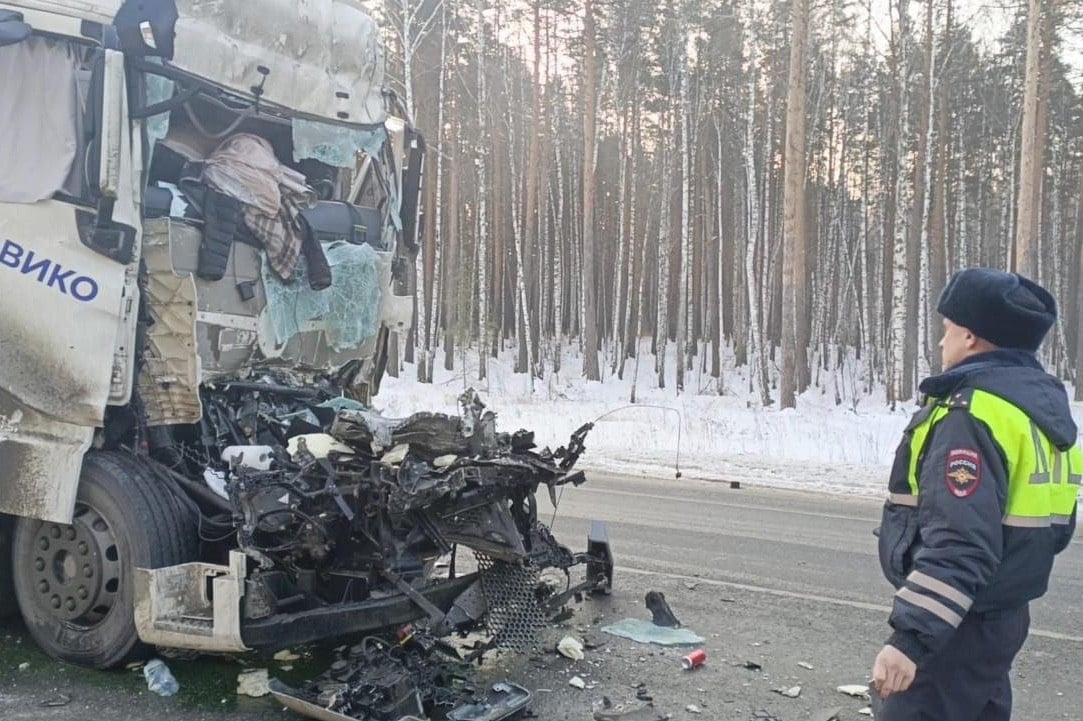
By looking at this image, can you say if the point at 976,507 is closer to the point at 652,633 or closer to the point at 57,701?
the point at 652,633

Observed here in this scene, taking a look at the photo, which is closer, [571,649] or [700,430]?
[571,649]

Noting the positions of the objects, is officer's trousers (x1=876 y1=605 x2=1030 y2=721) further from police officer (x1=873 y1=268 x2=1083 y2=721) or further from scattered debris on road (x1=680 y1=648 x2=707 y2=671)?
scattered debris on road (x1=680 y1=648 x2=707 y2=671)

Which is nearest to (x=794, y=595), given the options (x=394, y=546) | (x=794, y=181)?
(x=394, y=546)

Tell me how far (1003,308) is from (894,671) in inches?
40.8

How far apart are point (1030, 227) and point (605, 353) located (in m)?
19.6

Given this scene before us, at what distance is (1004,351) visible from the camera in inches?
101

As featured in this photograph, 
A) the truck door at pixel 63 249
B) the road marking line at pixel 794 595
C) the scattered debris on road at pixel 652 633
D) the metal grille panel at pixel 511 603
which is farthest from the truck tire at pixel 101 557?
the road marking line at pixel 794 595

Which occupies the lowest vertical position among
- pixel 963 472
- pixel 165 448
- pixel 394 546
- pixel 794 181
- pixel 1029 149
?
pixel 394 546

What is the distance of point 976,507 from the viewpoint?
2355 millimetres

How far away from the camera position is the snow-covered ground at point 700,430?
40.4ft

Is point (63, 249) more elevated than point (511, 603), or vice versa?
point (63, 249)

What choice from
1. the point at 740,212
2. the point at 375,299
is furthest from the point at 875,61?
the point at 375,299

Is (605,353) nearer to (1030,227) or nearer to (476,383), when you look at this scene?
(476,383)

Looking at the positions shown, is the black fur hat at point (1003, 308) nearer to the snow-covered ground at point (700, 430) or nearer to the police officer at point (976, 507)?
the police officer at point (976, 507)
